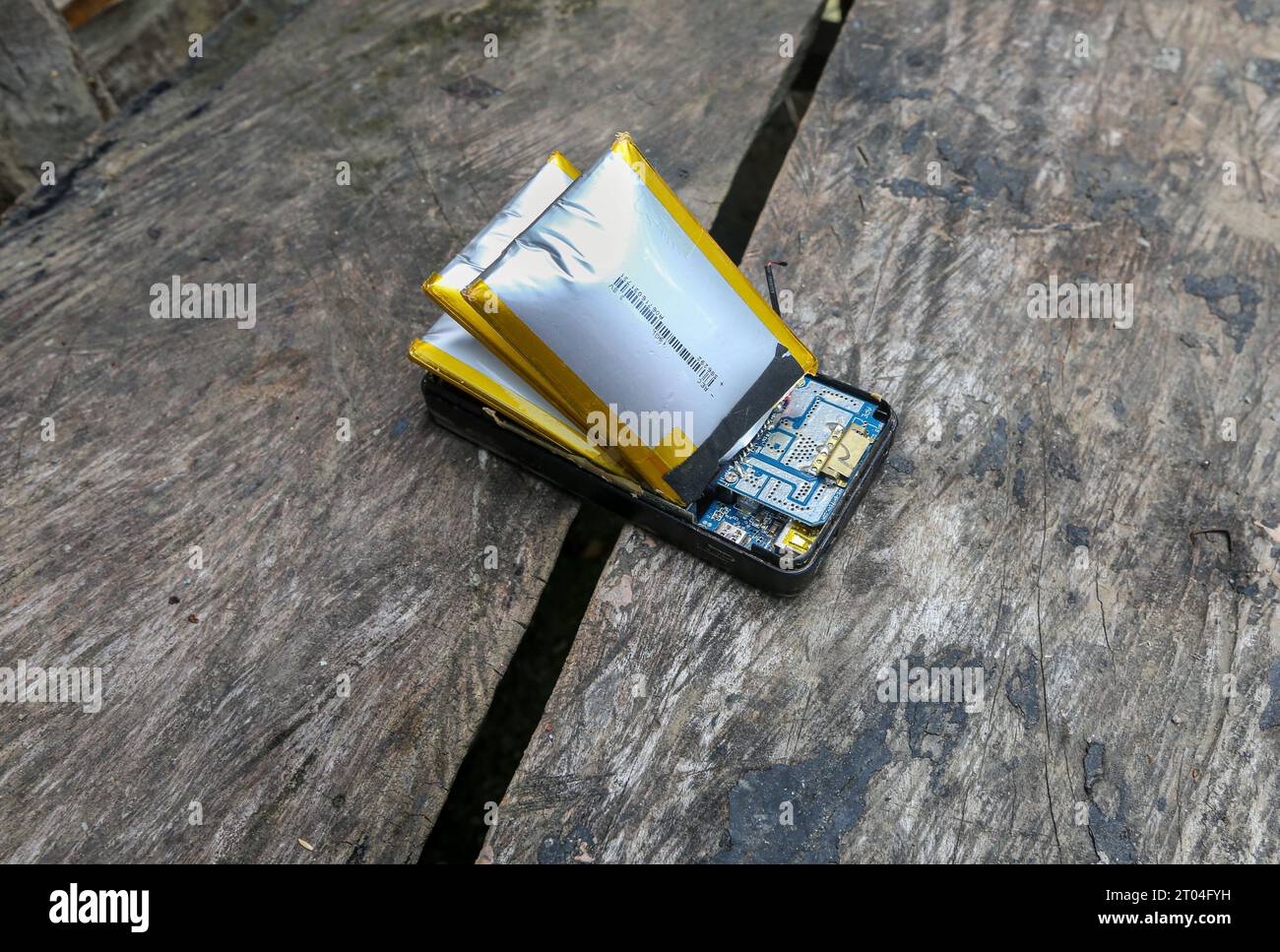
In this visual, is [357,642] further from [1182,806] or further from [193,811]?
[1182,806]

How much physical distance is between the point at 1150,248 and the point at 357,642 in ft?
6.35

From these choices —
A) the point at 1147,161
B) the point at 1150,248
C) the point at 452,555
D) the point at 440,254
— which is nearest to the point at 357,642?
the point at 452,555

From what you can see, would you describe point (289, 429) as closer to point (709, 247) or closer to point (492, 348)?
point (492, 348)

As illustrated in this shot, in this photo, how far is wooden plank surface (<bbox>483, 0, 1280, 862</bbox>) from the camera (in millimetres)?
1550

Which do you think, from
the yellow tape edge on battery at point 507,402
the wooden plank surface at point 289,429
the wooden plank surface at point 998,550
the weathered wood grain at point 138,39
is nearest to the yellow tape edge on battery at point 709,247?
the wooden plank surface at point 998,550

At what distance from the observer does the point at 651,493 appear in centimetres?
170

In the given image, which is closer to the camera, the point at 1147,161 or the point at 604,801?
the point at 604,801

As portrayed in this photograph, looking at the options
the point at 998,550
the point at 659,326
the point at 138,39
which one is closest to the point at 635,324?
the point at 659,326

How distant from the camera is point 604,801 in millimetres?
1551

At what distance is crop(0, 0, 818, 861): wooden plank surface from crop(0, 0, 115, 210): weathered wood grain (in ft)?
0.60

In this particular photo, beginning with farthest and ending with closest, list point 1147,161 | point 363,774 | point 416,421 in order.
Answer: point 1147,161 → point 416,421 → point 363,774

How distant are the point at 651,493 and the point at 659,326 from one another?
0.97 feet
